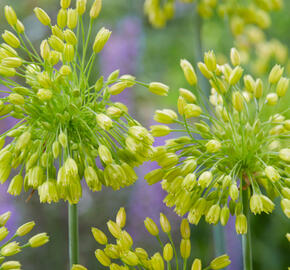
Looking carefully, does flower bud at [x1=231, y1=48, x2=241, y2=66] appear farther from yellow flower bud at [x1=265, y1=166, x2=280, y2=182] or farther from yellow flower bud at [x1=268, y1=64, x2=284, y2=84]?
yellow flower bud at [x1=265, y1=166, x2=280, y2=182]

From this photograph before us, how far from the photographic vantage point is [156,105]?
2732mm

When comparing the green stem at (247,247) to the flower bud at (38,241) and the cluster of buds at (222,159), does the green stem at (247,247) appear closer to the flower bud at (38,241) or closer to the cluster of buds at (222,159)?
the cluster of buds at (222,159)

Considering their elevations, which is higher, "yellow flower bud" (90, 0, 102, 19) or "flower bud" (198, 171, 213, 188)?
"yellow flower bud" (90, 0, 102, 19)

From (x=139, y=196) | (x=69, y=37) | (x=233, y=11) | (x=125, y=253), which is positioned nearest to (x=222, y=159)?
(x=125, y=253)

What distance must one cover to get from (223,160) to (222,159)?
2cm

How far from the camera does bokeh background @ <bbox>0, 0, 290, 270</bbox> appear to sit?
2154 mm

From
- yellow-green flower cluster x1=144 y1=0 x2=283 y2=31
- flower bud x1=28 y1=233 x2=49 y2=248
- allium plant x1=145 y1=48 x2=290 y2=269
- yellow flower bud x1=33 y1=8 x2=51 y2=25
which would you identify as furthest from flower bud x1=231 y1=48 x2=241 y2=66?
yellow-green flower cluster x1=144 y1=0 x2=283 y2=31

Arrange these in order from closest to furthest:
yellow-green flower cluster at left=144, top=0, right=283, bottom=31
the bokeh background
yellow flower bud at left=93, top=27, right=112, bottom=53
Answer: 1. yellow flower bud at left=93, top=27, right=112, bottom=53
2. yellow-green flower cluster at left=144, top=0, right=283, bottom=31
3. the bokeh background

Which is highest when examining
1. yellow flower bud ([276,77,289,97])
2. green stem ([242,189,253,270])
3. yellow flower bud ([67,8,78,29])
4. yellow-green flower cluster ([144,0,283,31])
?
yellow-green flower cluster ([144,0,283,31])

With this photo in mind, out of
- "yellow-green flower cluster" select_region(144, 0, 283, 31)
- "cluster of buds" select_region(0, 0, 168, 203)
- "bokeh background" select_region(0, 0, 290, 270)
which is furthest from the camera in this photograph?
"bokeh background" select_region(0, 0, 290, 270)

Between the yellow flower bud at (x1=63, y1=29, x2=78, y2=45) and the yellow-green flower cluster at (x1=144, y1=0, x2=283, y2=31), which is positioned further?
the yellow-green flower cluster at (x1=144, y1=0, x2=283, y2=31)

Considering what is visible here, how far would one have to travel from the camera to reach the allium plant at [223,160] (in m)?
0.96

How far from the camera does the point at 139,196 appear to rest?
2.21 m

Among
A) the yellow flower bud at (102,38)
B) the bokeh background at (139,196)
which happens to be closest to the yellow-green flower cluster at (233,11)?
the bokeh background at (139,196)
